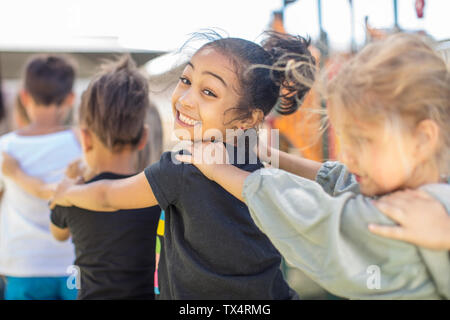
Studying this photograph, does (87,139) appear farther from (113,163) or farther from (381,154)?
(381,154)

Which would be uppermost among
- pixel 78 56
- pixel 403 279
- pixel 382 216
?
pixel 78 56

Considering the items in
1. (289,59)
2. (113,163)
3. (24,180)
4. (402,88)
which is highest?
(289,59)

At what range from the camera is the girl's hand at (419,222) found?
0.95m

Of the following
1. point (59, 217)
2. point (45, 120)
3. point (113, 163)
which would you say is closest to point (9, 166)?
point (45, 120)

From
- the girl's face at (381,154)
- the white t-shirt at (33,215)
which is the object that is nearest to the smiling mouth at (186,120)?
the girl's face at (381,154)

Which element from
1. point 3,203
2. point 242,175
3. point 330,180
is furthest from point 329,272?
point 3,203

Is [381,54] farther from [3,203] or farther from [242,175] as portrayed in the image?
[3,203]

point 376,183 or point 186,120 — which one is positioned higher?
point 186,120

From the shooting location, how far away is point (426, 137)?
1.02m

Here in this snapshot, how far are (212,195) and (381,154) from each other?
506mm

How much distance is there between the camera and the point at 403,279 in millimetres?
998

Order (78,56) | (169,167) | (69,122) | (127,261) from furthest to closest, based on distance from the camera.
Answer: (78,56), (69,122), (127,261), (169,167)

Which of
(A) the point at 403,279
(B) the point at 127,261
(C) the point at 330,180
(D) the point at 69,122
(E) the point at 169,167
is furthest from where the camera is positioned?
(D) the point at 69,122
